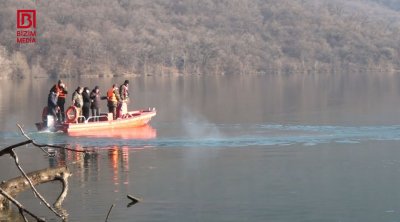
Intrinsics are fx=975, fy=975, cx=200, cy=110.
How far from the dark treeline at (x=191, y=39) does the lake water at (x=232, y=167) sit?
232 feet

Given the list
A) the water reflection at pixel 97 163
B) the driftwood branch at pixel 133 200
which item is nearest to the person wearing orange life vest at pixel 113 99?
the water reflection at pixel 97 163

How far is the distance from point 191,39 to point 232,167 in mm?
118486

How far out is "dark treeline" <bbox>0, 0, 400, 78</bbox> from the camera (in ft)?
399

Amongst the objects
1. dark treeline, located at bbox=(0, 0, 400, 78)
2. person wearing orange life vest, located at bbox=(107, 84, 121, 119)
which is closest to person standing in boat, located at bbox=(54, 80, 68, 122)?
person wearing orange life vest, located at bbox=(107, 84, 121, 119)

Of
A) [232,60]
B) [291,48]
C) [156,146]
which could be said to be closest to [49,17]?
[232,60]

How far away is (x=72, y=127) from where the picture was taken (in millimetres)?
33031

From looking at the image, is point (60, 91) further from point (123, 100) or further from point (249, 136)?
point (249, 136)

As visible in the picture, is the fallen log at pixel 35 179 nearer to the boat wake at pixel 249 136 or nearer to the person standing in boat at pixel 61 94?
the boat wake at pixel 249 136

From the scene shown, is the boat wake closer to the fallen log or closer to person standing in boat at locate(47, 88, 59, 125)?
person standing in boat at locate(47, 88, 59, 125)

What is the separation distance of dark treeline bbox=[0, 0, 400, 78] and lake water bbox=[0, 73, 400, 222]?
70.7m

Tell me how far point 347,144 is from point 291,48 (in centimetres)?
11703

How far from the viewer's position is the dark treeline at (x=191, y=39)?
122 meters

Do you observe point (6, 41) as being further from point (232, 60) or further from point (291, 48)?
point (291, 48)

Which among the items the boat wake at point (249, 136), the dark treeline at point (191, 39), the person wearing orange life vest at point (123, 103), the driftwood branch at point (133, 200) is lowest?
the driftwood branch at point (133, 200)
